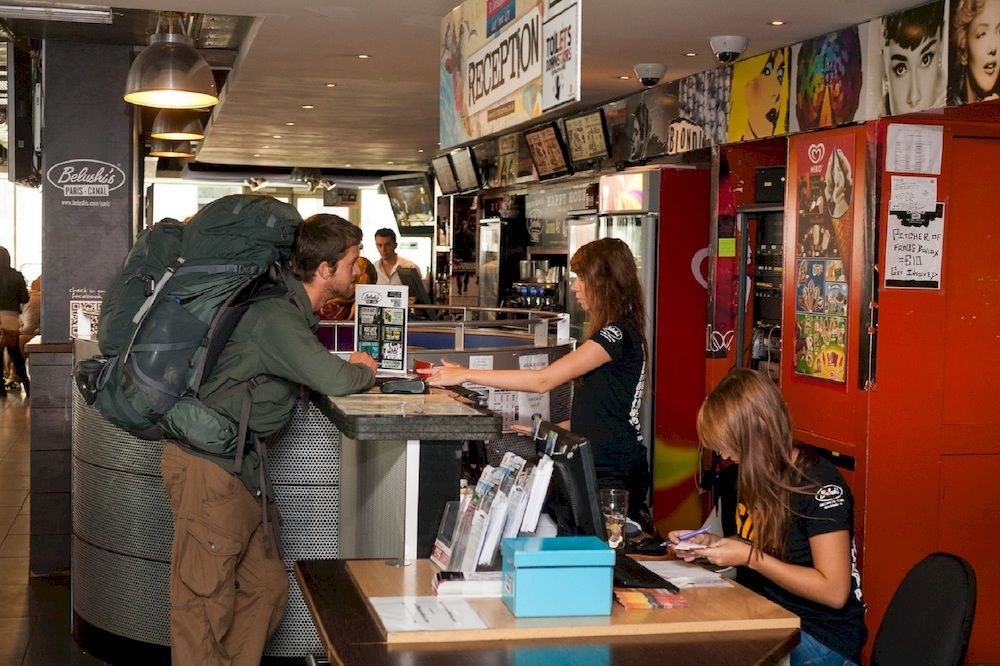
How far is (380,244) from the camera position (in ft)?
34.4

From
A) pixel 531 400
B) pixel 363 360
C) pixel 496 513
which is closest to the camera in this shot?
pixel 496 513

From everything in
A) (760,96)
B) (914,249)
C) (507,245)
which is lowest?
(914,249)

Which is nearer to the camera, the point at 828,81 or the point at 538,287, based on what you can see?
the point at 828,81

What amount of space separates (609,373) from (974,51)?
2047 mm

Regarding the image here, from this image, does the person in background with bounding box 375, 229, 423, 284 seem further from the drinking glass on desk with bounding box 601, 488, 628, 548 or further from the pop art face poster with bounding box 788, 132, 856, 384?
the drinking glass on desk with bounding box 601, 488, 628, 548

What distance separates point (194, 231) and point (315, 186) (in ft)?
52.5

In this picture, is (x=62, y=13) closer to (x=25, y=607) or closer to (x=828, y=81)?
(x=25, y=607)

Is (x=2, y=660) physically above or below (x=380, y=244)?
below

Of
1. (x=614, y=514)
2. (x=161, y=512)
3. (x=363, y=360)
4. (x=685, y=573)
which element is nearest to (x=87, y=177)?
(x=161, y=512)

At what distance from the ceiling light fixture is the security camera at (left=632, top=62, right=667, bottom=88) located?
3.05m

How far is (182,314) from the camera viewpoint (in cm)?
343

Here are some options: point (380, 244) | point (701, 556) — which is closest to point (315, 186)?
point (380, 244)

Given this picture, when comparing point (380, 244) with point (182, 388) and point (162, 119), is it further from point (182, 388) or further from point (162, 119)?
point (182, 388)

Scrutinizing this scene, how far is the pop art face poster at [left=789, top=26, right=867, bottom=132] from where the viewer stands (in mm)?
5617
